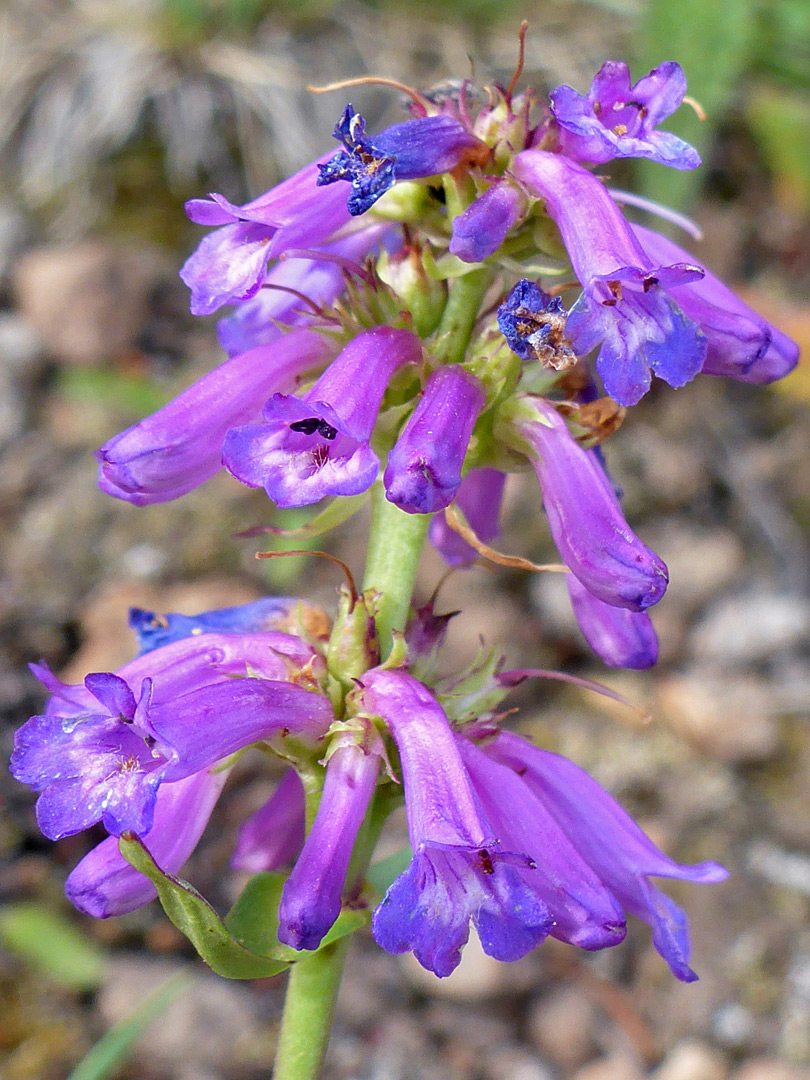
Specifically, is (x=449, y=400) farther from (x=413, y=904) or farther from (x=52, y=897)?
(x=52, y=897)

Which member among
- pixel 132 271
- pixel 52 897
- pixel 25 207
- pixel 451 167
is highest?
pixel 451 167

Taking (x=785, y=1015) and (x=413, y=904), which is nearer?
(x=413, y=904)

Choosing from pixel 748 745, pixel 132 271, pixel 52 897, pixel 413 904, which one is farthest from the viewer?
pixel 132 271

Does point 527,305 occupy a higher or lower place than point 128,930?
higher

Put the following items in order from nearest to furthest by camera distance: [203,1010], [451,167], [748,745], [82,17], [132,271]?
[451,167], [203,1010], [748,745], [132,271], [82,17]

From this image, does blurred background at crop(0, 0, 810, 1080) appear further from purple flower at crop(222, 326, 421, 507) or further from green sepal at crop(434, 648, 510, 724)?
green sepal at crop(434, 648, 510, 724)

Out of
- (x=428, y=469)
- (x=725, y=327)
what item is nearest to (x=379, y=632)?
(x=428, y=469)

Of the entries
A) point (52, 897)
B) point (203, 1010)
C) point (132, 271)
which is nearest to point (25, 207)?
point (132, 271)

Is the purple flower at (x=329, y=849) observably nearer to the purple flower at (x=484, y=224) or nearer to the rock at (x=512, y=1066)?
the purple flower at (x=484, y=224)

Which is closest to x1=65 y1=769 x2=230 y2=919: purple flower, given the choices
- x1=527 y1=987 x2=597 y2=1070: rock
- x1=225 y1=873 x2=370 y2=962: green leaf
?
x1=225 y1=873 x2=370 y2=962: green leaf
